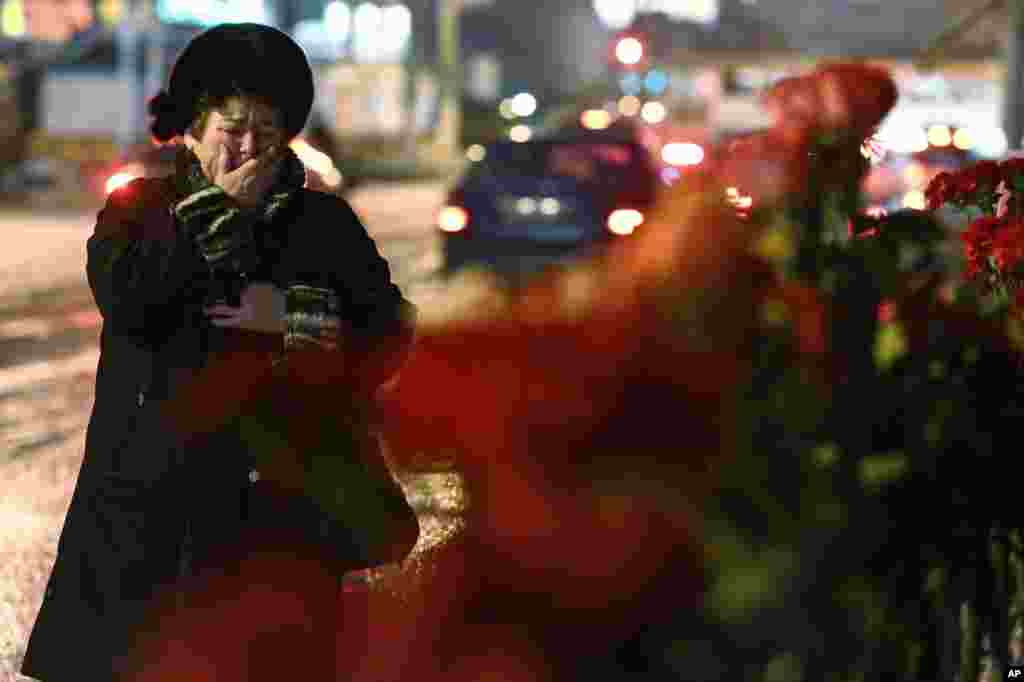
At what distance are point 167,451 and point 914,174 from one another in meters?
23.8

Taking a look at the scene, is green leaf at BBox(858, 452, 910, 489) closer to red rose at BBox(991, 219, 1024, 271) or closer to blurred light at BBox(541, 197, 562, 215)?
red rose at BBox(991, 219, 1024, 271)

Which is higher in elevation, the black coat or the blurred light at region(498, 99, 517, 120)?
the black coat

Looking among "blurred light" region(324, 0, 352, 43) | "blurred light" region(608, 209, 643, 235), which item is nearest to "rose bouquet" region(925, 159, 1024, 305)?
"blurred light" region(608, 209, 643, 235)

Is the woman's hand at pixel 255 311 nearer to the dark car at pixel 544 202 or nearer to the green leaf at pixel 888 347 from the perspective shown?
the green leaf at pixel 888 347

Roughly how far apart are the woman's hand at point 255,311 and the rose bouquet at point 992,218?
2.09m

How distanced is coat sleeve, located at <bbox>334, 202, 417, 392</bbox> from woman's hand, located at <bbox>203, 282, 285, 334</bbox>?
15 cm

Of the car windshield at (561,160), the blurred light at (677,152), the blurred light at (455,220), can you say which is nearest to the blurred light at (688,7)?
the blurred light at (677,152)

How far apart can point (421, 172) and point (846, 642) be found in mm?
49159

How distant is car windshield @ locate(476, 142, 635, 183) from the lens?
18781 mm

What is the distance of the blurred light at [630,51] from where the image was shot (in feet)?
89.7

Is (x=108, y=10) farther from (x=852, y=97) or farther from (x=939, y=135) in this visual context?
(x=852, y=97)

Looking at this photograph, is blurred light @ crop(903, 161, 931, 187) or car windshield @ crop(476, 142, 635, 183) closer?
car windshield @ crop(476, 142, 635, 183)

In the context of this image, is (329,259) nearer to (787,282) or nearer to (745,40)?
(787,282)

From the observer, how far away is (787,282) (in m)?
3.21
